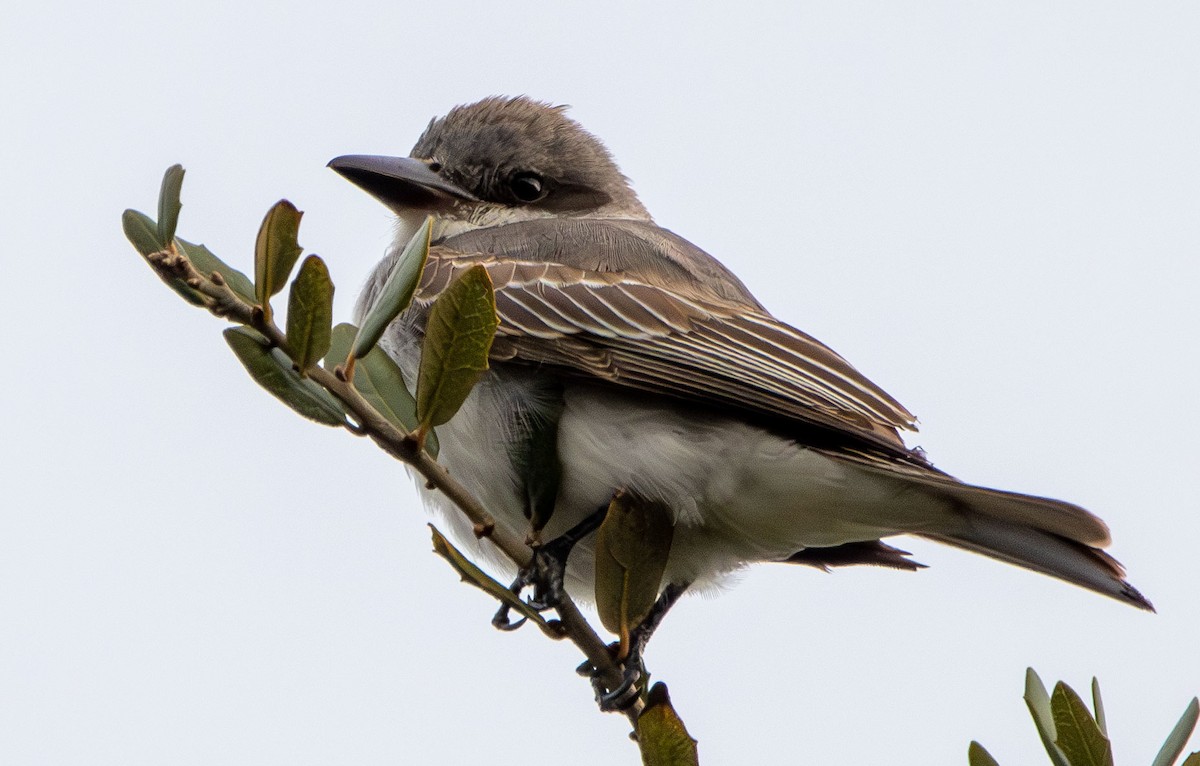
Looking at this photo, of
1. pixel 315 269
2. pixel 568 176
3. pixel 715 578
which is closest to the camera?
pixel 315 269

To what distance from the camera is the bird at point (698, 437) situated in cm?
422

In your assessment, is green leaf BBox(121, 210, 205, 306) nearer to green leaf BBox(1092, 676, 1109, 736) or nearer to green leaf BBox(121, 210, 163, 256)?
green leaf BBox(121, 210, 163, 256)

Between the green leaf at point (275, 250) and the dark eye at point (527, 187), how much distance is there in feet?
11.6

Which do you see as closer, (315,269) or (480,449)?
(315,269)

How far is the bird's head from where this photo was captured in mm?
5824

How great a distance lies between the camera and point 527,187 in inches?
247

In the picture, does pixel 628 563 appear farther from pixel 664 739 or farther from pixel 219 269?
pixel 219 269

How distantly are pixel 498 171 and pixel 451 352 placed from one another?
348cm

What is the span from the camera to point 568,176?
256 inches

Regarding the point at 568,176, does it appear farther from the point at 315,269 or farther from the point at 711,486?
the point at 315,269

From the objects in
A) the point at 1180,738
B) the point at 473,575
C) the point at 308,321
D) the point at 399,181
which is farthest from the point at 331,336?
the point at 399,181

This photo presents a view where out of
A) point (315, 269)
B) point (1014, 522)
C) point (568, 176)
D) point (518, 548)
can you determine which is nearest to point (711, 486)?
point (1014, 522)

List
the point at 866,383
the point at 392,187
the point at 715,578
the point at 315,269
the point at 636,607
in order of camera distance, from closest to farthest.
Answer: the point at 315,269 < the point at 636,607 < the point at 866,383 < the point at 715,578 < the point at 392,187

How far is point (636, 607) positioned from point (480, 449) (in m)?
1.15
